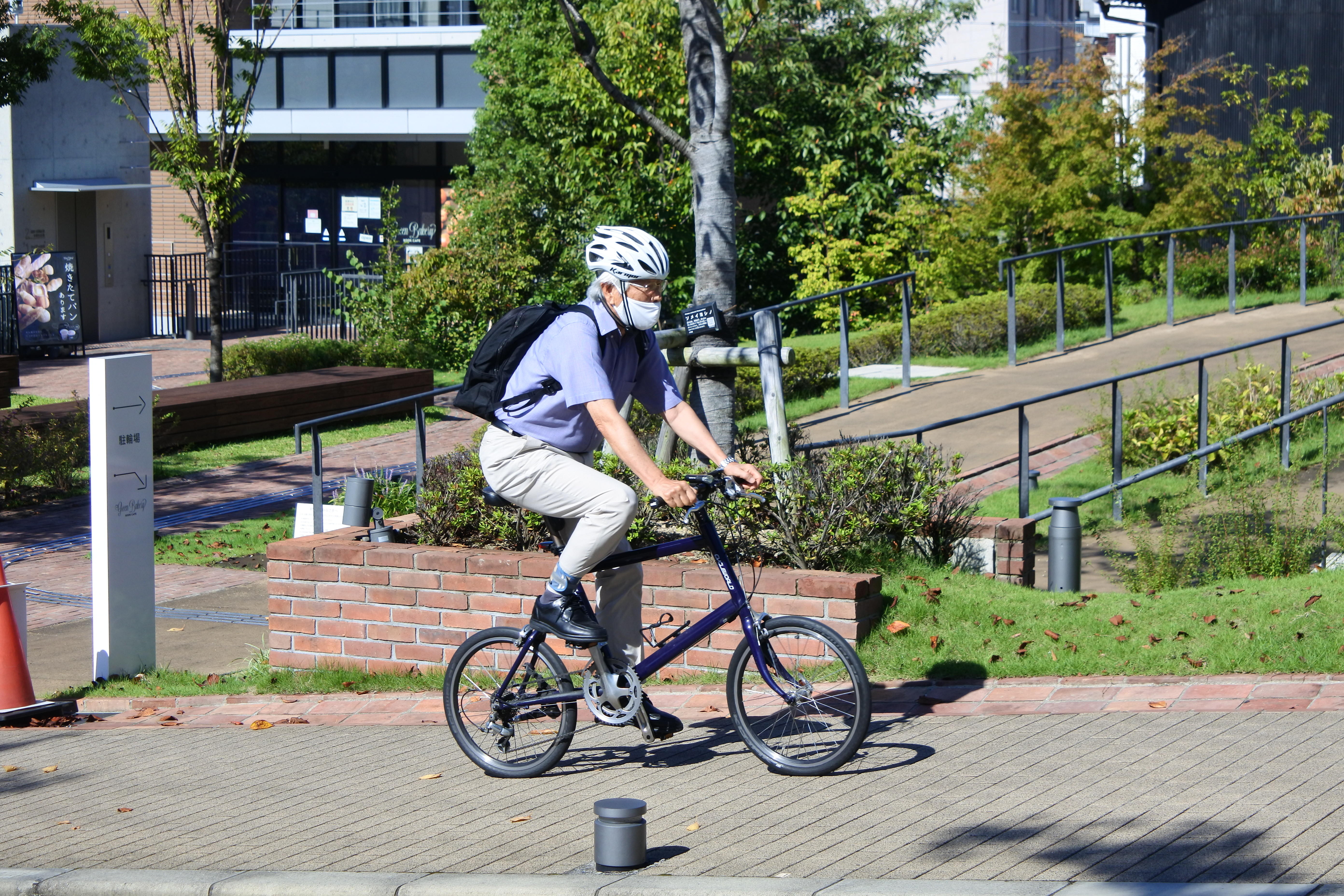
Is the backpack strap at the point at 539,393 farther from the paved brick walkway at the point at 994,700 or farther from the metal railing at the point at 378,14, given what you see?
the metal railing at the point at 378,14

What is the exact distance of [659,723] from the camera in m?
5.35

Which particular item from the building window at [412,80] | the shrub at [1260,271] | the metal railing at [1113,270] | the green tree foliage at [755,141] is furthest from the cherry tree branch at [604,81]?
the building window at [412,80]

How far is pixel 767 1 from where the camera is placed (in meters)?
8.28

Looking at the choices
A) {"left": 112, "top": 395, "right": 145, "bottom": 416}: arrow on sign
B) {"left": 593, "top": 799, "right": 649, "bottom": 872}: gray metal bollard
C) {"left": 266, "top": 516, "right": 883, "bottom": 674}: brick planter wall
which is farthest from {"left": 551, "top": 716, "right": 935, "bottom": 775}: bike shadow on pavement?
{"left": 112, "top": 395, "right": 145, "bottom": 416}: arrow on sign

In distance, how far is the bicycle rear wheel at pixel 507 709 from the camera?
547cm

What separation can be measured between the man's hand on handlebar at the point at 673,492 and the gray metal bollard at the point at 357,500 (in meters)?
3.80

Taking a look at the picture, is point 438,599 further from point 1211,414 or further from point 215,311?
point 215,311

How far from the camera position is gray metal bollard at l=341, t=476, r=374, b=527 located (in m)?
8.30

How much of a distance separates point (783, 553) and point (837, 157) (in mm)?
17204

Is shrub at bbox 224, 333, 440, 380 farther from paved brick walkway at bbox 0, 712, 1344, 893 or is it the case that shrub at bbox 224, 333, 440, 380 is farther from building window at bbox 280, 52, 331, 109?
building window at bbox 280, 52, 331, 109

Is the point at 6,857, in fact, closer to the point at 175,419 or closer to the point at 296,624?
the point at 296,624

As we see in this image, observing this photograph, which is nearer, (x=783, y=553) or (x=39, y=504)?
(x=783, y=553)

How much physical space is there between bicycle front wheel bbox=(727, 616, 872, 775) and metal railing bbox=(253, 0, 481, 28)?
3207 centimetres

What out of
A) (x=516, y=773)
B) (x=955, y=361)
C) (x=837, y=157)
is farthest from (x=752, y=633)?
(x=837, y=157)
